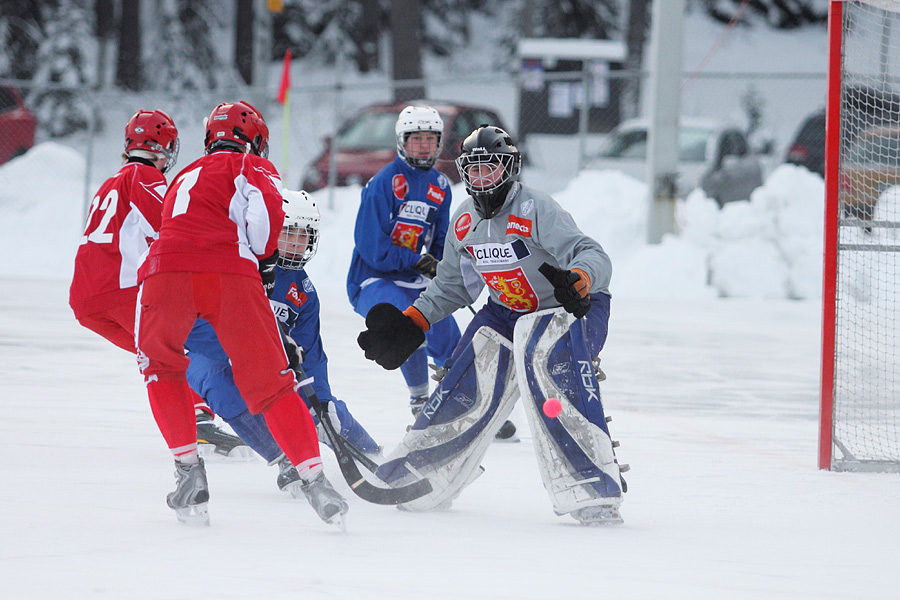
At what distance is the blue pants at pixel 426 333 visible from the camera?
17.8 ft

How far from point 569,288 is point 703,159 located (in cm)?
1066

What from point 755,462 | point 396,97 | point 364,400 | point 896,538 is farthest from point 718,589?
point 396,97

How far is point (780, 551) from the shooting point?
350 cm

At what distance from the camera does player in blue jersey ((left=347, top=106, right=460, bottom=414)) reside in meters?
5.41

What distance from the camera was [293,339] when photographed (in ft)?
14.1

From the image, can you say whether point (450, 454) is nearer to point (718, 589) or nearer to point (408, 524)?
point (408, 524)

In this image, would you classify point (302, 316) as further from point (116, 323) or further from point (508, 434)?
point (508, 434)

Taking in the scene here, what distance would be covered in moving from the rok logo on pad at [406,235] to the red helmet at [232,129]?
178cm

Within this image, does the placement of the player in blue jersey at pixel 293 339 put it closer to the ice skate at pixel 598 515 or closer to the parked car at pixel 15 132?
the ice skate at pixel 598 515

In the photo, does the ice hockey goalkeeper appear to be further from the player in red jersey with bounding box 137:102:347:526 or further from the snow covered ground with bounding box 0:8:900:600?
the player in red jersey with bounding box 137:102:347:526

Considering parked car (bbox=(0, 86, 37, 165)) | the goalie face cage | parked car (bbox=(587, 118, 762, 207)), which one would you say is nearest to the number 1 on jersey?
the goalie face cage

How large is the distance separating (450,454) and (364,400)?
232 cm

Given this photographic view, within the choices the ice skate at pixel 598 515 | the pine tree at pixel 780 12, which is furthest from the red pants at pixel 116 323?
the pine tree at pixel 780 12

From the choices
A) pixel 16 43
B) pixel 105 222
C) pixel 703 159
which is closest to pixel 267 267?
pixel 105 222
